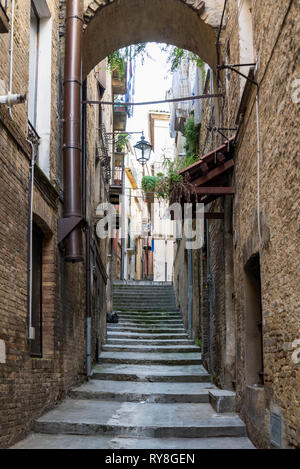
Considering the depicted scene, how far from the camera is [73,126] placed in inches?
367

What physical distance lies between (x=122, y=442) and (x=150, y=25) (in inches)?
302

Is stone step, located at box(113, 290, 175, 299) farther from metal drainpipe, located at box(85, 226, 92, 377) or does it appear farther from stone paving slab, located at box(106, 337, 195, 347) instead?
metal drainpipe, located at box(85, 226, 92, 377)

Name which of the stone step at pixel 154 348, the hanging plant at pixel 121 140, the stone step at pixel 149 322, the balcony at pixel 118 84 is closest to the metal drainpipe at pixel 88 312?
the stone step at pixel 154 348

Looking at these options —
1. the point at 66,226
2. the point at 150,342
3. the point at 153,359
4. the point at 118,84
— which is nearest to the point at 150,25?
the point at 66,226

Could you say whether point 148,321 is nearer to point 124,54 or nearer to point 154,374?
point 154,374

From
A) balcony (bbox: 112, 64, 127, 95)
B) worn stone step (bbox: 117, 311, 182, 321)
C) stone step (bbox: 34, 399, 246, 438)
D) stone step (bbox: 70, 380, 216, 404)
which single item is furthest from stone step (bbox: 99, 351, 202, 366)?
balcony (bbox: 112, 64, 127, 95)

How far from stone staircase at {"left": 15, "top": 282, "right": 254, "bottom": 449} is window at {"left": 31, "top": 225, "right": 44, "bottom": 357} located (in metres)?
1.01

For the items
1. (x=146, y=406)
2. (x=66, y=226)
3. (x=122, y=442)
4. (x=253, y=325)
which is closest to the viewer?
(x=122, y=442)

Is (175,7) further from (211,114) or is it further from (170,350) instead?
(170,350)

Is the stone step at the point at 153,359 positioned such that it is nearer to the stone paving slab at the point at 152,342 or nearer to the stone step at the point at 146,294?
the stone paving slab at the point at 152,342

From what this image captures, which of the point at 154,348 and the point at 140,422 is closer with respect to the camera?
the point at 140,422

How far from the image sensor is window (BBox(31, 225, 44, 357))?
8164 millimetres

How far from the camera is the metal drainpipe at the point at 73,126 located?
9.09m
